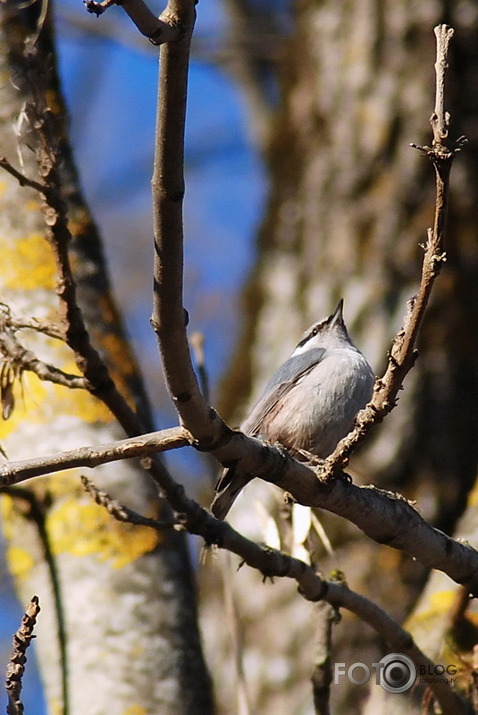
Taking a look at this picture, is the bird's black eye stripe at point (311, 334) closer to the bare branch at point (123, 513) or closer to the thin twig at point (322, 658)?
the thin twig at point (322, 658)

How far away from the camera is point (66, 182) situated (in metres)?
3.51

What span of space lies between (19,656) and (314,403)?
1.81 metres

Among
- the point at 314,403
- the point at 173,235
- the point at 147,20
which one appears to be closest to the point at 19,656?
the point at 173,235

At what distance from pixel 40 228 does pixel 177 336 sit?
166cm

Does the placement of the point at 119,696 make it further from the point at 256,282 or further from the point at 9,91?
the point at 256,282

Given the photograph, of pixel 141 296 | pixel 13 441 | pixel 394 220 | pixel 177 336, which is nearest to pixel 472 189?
pixel 394 220

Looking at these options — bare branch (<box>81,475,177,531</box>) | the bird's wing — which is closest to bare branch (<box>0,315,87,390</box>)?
bare branch (<box>81,475,177,531</box>)

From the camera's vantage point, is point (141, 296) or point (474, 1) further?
point (141, 296)

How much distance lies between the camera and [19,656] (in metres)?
1.94

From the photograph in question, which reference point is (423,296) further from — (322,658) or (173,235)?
(322,658)

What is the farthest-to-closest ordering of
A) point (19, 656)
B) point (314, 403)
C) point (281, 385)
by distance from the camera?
point (281, 385) → point (314, 403) → point (19, 656)

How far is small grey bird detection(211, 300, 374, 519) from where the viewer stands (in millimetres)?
3479

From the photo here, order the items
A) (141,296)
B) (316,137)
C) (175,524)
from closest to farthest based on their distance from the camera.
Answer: (175,524) < (316,137) < (141,296)

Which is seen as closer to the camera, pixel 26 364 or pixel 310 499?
pixel 310 499
